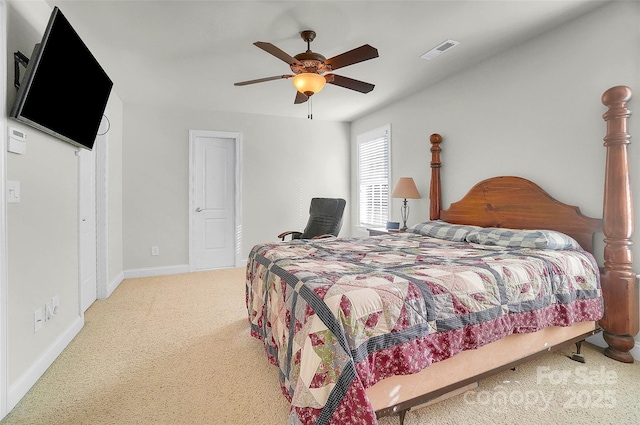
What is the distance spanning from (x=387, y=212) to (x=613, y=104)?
298 centimetres

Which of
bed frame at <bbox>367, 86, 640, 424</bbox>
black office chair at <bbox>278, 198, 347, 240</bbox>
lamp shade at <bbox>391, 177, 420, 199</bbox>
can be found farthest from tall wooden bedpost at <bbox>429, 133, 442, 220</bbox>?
black office chair at <bbox>278, 198, 347, 240</bbox>

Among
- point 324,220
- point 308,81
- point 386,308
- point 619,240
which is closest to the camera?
point 386,308

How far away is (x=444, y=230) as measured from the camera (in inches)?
124

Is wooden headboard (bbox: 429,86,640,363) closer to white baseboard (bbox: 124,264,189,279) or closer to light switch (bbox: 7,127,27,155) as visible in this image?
light switch (bbox: 7,127,27,155)

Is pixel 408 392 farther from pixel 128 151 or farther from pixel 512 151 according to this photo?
pixel 128 151

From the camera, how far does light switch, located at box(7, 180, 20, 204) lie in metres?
1.71

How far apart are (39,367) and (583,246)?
380cm

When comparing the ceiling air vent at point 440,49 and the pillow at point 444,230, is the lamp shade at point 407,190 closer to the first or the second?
the pillow at point 444,230

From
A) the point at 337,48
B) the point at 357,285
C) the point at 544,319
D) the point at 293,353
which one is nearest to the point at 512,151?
the point at 544,319

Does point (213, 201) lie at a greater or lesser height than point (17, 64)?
lesser

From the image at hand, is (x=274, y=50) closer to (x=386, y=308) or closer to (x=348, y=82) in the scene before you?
(x=348, y=82)

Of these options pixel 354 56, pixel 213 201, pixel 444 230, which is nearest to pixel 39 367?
pixel 354 56

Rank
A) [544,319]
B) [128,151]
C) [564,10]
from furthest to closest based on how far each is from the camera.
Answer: [128,151] < [564,10] < [544,319]

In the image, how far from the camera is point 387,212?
4859 millimetres
